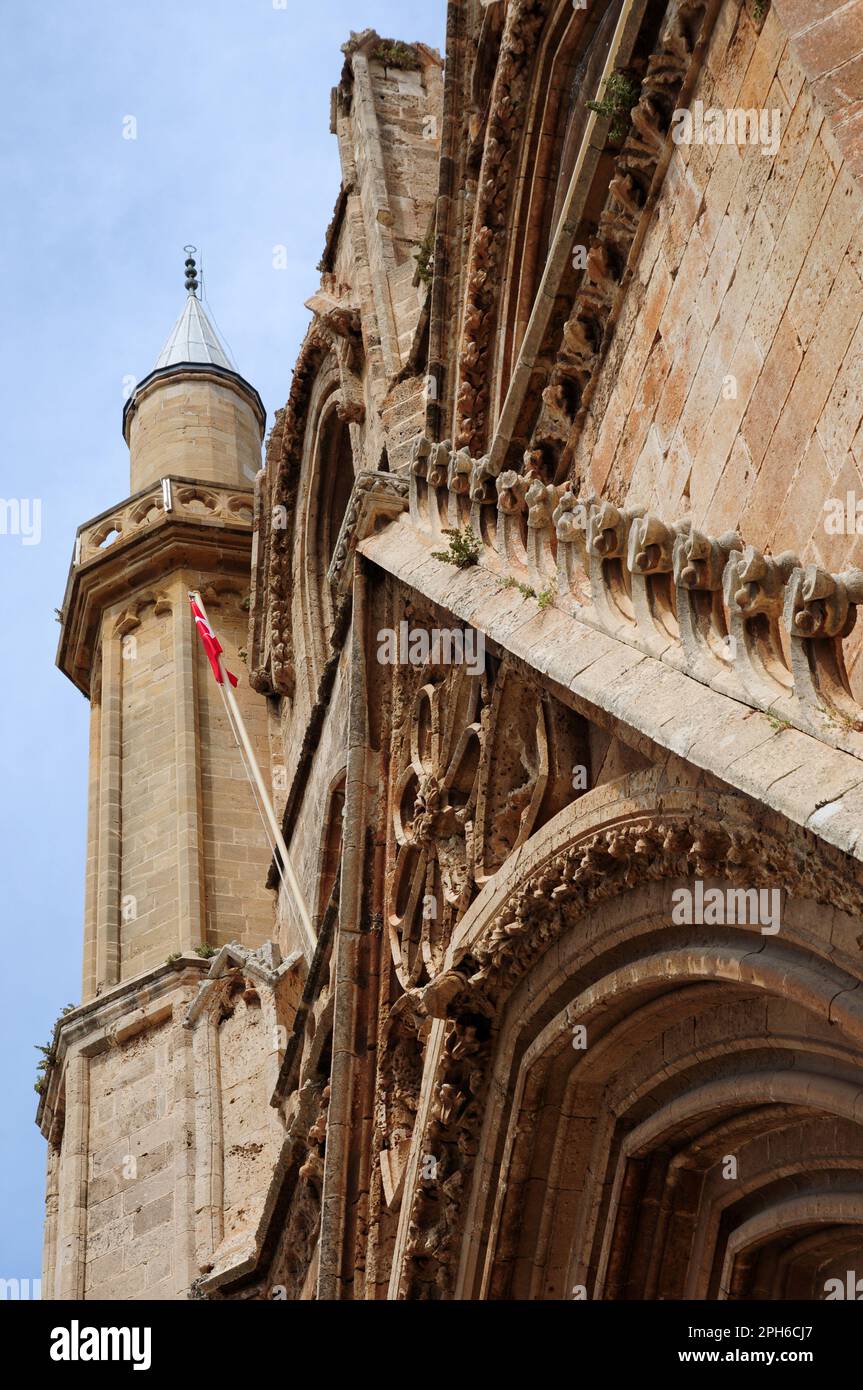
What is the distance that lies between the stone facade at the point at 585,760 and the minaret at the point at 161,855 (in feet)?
0.24

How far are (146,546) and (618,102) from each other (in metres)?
10.6

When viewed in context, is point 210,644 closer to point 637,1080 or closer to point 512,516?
point 512,516

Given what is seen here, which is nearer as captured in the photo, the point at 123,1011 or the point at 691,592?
the point at 691,592

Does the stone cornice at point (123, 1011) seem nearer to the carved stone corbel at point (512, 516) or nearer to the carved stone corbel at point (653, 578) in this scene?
the carved stone corbel at point (512, 516)

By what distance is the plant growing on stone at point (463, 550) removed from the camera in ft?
28.8

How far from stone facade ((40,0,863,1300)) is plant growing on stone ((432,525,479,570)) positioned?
0.06 ft

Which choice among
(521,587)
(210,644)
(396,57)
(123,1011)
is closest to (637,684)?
(521,587)

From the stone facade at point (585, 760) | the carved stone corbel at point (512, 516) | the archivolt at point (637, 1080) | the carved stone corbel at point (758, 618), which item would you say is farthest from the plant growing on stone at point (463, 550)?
the carved stone corbel at point (758, 618)

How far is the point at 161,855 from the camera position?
16.7m
